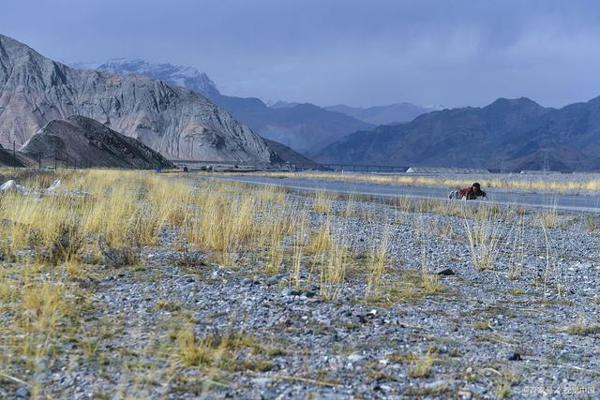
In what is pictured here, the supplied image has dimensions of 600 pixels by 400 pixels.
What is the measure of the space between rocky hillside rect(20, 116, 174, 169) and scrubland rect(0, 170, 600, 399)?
82.2m

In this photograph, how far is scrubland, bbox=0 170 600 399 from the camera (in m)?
4.53

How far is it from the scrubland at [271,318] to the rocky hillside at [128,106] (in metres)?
135

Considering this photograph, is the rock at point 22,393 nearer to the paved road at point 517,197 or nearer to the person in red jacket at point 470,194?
the paved road at point 517,197

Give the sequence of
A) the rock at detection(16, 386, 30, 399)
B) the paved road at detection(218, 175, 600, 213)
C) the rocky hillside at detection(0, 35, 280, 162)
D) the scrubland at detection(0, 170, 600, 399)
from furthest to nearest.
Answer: the rocky hillside at detection(0, 35, 280, 162), the paved road at detection(218, 175, 600, 213), the scrubland at detection(0, 170, 600, 399), the rock at detection(16, 386, 30, 399)

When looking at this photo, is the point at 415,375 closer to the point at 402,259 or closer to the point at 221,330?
the point at 221,330

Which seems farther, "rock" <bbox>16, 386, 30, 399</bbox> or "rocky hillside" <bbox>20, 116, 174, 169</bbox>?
"rocky hillside" <bbox>20, 116, 174, 169</bbox>

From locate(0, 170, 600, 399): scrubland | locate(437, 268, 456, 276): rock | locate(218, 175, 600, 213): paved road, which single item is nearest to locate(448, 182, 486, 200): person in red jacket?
locate(218, 175, 600, 213): paved road

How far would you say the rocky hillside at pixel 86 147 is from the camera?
93750mm

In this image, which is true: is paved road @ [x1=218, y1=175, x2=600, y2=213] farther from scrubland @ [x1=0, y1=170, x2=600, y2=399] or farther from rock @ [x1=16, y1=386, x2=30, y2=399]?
rock @ [x1=16, y1=386, x2=30, y2=399]

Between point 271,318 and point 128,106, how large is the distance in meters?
162

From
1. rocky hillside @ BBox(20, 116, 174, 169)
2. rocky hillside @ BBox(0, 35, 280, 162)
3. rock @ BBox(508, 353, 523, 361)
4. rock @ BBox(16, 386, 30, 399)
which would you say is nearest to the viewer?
rock @ BBox(16, 386, 30, 399)

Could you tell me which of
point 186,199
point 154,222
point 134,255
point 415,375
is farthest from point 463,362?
point 186,199

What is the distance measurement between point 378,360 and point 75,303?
116 inches

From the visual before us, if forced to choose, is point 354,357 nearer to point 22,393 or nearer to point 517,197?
point 22,393
